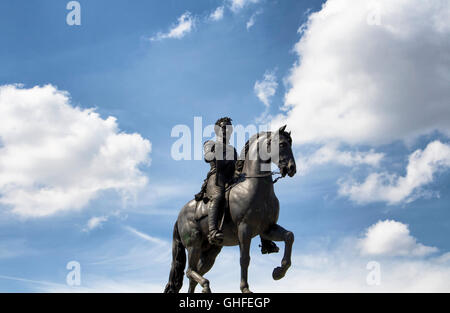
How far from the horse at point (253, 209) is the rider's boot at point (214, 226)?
0.27 meters

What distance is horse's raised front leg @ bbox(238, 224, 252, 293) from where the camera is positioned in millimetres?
12296

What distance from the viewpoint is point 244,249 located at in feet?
41.2

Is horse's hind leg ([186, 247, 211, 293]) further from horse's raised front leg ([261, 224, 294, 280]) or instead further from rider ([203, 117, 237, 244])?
horse's raised front leg ([261, 224, 294, 280])

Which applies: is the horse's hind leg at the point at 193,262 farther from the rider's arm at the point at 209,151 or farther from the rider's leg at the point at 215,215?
the rider's arm at the point at 209,151

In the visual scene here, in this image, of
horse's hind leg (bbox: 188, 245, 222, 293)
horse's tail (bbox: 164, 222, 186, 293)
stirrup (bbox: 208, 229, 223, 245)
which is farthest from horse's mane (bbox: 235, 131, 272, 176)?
horse's tail (bbox: 164, 222, 186, 293)

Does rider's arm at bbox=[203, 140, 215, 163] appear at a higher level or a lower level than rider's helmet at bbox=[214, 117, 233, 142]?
lower

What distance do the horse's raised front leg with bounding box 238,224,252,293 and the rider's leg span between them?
71cm

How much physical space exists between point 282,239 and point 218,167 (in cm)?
264

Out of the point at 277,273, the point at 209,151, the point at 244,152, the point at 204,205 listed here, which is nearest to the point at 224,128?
the point at 209,151

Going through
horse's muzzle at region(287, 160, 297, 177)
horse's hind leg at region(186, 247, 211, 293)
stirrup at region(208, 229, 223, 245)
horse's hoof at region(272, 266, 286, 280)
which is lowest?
horse's hoof at region(272, 266, 286, 280)

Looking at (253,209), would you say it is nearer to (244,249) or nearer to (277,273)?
(244,249)
